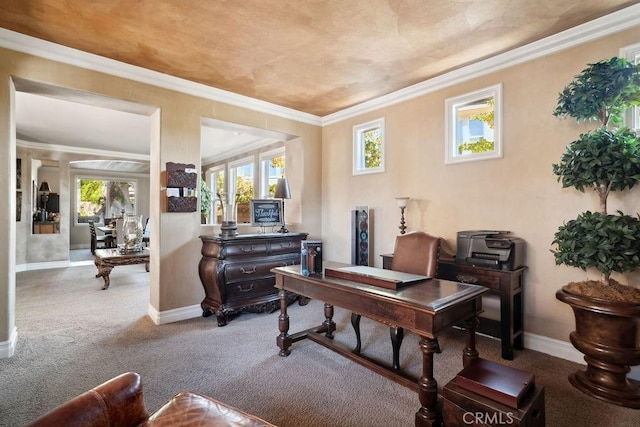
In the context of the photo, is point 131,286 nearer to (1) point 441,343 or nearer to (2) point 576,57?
(1) point 441,343

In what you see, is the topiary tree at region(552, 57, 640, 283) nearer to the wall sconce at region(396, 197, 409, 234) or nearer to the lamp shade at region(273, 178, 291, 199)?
the wall sconce at region(396, 197, 409, 234)

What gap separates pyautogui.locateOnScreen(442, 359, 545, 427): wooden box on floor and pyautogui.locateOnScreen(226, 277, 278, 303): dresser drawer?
2.60 meters

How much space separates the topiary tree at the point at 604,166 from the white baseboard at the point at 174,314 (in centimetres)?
375

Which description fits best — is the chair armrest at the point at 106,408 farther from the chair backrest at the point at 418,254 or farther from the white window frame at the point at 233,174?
the white window frame at the point at 233,174

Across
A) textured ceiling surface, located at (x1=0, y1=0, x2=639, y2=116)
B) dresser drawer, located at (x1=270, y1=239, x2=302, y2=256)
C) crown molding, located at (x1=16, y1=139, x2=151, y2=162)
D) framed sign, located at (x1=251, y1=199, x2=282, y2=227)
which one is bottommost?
dresser drawer, located at (x1=270, y1=239, x2=302, y2=256)

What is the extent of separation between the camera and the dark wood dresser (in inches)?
135

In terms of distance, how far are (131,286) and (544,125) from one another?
6233mm

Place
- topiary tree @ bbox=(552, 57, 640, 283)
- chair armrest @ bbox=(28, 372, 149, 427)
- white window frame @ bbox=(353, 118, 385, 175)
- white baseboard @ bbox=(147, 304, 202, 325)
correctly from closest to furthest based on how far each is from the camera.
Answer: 1. chair armrest @ bbox=(28, 372, 149, 427)
2. topiary tree @ bbox=(552, 57, 640, 283)
3. white baseboard @ bbox=(147, 304, 202, 325)
4. white window frame @ bbox=(353, 118, 385, 175)

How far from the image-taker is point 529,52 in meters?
2.80

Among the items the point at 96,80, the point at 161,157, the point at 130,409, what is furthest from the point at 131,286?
the point at 130,409

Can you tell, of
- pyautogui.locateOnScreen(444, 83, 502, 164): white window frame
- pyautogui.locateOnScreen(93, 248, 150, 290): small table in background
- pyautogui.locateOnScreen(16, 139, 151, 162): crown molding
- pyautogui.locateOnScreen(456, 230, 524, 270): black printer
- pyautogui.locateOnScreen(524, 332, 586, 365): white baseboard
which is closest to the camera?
pyautogui.locateOnScreen(524, 332, 586, 365): white baseboard

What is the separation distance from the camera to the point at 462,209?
3.30 metres

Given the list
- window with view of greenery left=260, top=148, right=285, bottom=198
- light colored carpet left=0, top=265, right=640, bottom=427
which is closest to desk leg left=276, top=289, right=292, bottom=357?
light colored carpet left=0, top=265, right=640, bottom=427

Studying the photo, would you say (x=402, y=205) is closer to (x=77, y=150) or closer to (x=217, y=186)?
(x=217, y=186)
